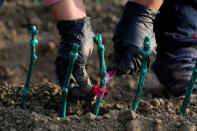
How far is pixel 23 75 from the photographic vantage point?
13.5ft

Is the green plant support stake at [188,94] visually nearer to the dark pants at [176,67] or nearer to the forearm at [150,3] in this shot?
the forearm at [150,3]

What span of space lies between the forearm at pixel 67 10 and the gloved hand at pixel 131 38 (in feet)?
0.65

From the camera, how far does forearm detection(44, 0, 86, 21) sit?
2531 mm

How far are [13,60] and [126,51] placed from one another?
73.5 inches

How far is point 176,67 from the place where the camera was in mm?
3379

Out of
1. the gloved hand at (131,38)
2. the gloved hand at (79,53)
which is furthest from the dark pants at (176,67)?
the gloved hand at (79,53)

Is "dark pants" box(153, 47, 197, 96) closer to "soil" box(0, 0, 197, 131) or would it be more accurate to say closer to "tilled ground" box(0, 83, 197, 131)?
"soil" box(0, 0, 197, 131)

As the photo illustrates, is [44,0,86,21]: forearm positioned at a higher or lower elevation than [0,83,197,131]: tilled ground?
higher

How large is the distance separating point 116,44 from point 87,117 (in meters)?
0.42

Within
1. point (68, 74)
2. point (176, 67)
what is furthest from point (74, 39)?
point (176, 67)

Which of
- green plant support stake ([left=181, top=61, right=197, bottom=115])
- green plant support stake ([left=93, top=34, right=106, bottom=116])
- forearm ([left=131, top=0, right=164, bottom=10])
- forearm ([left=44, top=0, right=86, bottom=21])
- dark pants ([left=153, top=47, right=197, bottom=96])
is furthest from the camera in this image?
dark pants ([left=153, top=47, right=197, bottom=96])

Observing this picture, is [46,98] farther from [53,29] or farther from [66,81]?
[53,29]

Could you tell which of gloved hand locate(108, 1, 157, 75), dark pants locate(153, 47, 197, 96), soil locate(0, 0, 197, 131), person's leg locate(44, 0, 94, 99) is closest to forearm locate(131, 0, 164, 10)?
gloved hand locate(108, 1, 157, 75)

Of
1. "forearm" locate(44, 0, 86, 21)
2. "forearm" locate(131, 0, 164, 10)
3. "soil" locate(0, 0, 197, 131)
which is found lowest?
"soil" locate(0, 0, 197, 131)
